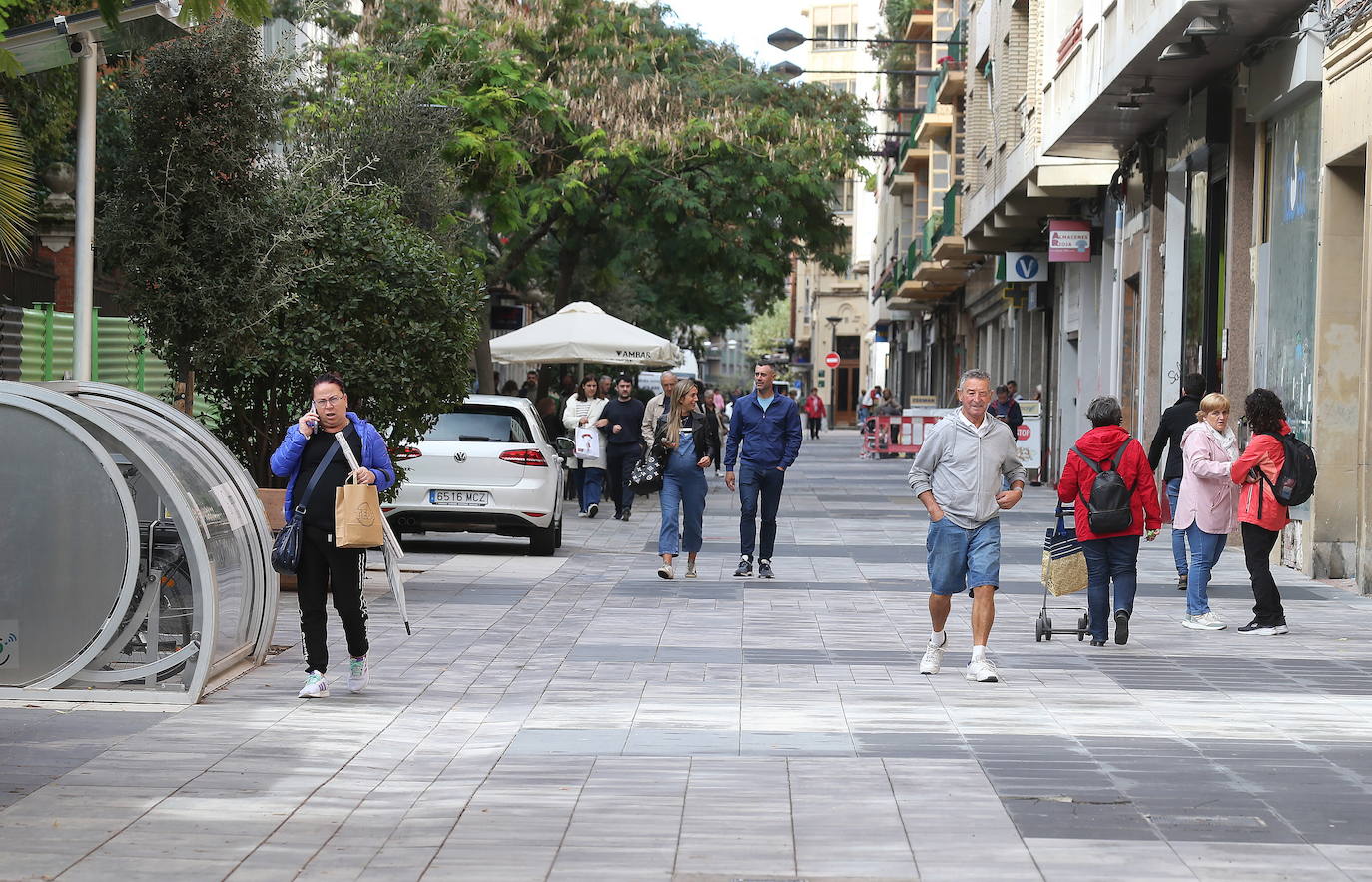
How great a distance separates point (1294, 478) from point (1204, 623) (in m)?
1.18

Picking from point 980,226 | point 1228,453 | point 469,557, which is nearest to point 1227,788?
point 1228,453

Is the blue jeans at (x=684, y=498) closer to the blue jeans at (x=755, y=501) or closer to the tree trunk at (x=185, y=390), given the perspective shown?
the blue jeans at (x=755, y=501)

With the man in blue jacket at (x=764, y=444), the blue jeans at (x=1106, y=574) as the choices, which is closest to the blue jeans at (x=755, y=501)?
the man in blue jacket at (x=764, y=444)

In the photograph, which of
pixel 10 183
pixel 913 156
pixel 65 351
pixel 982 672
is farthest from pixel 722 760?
pixel 913 156

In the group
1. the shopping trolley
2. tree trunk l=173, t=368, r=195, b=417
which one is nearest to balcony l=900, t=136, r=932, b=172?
tree trunk l=173, t=368, r=195, b=417

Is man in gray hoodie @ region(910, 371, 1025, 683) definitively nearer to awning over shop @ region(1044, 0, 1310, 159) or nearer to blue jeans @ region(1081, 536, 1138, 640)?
blue jeans @ region(1081, 536, 1138, 640)

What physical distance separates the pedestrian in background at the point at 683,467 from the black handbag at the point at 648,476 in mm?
82

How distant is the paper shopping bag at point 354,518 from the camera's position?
9.12 m

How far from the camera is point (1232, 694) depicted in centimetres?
953

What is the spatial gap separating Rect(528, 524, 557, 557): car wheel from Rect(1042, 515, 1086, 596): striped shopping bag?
7273 millimetres

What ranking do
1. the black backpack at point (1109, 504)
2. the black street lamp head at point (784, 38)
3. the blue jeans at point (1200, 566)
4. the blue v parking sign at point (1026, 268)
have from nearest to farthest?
1. the black backpack at point (1109, 504)
2. the blue jeans at point (1200, 566)
3. the blue v parking sign at point (1026, 268)
4. the black street lamp head at point (784, 38)

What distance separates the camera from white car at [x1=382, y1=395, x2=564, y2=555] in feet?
58.0

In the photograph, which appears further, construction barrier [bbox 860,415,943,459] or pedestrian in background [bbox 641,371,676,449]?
construction barrier [bbox 860,415,943,459]

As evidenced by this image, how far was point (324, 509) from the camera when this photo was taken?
9273 millimetres
